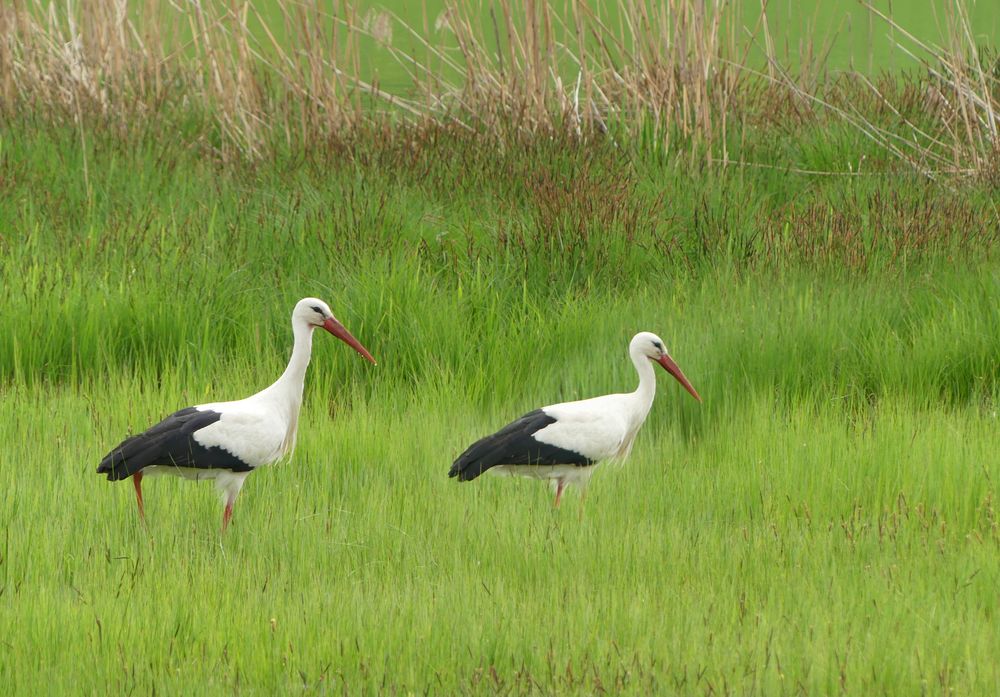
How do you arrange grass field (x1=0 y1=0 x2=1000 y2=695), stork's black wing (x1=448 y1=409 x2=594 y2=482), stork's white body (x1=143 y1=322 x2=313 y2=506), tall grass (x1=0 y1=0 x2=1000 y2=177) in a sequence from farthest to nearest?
tall grass (x1=0 y1=0 x2=1000 y2=177)
stork's black wing (x1=448 y1=409 x2=594 y2=482)
stork's white body (x1=143 y1=322 x2=313 y2=506)
grass field (x1=0 y1=0 x2=1000 y2=695)

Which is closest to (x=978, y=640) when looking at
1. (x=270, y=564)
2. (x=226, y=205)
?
(x=270, y=564)

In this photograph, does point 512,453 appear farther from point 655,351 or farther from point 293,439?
point 655,351

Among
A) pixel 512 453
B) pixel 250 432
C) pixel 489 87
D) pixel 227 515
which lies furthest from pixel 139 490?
pixel 489 87

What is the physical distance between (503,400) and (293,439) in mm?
1495

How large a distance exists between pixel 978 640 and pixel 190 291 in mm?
4473

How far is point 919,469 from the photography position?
497cm

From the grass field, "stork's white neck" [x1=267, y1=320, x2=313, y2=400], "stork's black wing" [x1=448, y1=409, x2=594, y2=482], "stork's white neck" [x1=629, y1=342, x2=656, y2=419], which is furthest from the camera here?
"stork's white neck" [x1=629, y1=342, x2=656, y2=419]

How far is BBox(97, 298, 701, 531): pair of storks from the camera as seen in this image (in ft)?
14.8

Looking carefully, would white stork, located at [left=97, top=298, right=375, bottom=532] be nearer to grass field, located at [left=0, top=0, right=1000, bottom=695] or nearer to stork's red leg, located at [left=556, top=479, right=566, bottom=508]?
grass field, located at [left=0, top=0, right=1000, bottom=695]

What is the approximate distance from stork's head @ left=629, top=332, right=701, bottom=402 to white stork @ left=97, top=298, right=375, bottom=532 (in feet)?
4.64

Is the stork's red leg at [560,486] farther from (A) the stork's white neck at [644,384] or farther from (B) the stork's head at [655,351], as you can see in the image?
(B) the stork's head at [655,351]

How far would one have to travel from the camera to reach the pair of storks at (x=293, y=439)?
4508 mm

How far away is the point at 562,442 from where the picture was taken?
15.9ft

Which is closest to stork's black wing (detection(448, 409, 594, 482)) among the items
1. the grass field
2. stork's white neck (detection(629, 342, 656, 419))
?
the grass field
